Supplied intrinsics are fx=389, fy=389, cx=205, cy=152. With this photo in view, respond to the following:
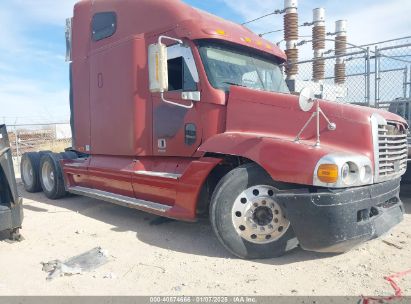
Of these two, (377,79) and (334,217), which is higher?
(377,79)

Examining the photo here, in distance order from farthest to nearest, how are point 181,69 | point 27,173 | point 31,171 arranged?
point 27,173, point 31,171, point 181,69

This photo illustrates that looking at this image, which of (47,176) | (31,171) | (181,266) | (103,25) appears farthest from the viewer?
(31,171)

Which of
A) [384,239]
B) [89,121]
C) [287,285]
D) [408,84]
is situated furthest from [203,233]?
[408,84]

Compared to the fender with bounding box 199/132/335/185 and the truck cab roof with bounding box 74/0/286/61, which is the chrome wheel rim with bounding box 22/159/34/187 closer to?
the truck cab roof with bounding box 74/0/286/61

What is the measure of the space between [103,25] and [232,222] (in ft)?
13.5

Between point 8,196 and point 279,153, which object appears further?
point 8,196

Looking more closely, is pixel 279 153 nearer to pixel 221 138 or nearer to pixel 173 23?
pixel 221 138

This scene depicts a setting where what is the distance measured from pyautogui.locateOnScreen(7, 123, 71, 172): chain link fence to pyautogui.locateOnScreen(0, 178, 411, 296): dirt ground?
14.3 metres

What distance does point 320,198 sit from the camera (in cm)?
368

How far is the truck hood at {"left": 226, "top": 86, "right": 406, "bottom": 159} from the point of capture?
393 cm

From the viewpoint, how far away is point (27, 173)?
919 cm

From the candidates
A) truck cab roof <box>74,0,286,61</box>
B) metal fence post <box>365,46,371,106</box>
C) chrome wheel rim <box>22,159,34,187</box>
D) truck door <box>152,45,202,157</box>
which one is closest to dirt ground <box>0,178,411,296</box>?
truck door <box>152,45,202,157</box>

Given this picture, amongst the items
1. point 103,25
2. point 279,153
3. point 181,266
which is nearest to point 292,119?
point 279,153

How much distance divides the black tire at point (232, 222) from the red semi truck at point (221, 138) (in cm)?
1
